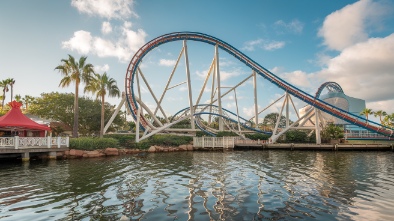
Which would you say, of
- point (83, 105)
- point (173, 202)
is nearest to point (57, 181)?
point (173, 202)

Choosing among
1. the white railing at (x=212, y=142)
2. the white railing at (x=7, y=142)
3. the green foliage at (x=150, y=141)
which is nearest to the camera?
the white railing at (x=7, y=142)

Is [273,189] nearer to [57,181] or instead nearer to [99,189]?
[99,189]

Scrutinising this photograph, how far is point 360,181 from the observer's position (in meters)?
12.7

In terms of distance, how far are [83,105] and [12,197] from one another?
4073 centimetres

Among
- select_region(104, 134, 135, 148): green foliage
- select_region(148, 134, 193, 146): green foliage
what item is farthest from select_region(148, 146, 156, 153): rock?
select_region(104, 134, 135, 148): green foliage

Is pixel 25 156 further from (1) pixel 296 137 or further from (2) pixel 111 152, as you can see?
(1) pixel 296 137

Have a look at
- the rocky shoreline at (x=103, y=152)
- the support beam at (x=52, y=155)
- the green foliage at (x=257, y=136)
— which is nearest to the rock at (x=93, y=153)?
the rocky shoreline at (x=103, y=152)

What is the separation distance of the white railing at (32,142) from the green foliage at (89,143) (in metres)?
0.96

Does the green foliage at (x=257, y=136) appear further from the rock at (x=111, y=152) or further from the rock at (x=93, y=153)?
the rock at (x=93, y=153)

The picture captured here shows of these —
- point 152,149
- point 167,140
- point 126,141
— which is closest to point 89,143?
point 126,141

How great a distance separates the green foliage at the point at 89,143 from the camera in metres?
25.3

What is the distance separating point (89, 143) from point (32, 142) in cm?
535

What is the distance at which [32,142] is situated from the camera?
2173 cm

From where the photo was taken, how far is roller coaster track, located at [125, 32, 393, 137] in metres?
36.9
